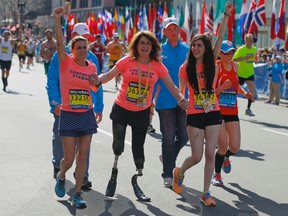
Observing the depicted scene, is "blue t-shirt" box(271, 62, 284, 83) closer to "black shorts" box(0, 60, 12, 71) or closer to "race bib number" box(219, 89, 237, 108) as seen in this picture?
"black shorts" box(0, 60, 12, 71)

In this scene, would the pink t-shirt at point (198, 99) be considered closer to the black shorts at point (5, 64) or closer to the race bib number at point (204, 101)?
the race bib number at point (204, 101)

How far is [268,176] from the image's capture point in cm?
855

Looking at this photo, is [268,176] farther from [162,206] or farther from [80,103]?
[80,103]

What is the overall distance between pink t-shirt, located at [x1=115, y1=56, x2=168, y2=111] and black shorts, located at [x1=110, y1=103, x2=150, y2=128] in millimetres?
48

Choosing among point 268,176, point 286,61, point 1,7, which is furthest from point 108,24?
point 1,7

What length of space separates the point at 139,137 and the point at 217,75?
1127mm

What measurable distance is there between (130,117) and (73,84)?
0.81 m

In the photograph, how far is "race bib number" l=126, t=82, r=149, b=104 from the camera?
269 inches

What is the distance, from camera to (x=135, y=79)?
6.80 m

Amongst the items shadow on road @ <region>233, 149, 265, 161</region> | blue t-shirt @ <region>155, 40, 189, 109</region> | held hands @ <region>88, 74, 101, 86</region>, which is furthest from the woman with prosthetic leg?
shadow on road @ <region>233, 149, 265, 161</region>

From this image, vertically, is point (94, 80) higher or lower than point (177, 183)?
higher

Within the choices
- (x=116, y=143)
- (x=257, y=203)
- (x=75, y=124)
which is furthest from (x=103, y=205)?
(x=257, y=203)

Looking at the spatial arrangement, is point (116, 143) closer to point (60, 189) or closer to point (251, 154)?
point (60, 189)

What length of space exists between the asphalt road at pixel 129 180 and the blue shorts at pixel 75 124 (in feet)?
2.52
